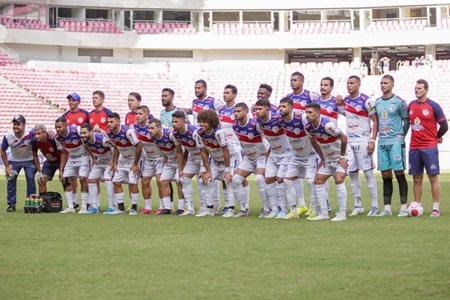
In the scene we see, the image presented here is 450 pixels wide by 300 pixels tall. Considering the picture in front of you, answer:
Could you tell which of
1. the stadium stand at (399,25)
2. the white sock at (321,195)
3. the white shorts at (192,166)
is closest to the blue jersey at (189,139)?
the white shorts at (192,166)

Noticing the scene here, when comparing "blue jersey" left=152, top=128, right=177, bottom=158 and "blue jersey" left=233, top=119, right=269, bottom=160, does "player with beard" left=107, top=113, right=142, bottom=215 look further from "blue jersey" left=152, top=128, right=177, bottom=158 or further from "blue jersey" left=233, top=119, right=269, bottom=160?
"blue jersey" left=233, top=119, right=269, bottom=160

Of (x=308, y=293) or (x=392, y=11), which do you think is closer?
(x=308, y=293)

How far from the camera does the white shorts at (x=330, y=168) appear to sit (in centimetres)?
1655

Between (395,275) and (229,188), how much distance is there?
8.22 metres

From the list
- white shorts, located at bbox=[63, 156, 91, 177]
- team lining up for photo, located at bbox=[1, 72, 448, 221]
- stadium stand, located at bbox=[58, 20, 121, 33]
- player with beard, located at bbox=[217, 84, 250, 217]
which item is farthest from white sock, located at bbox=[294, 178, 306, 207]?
stadium stand, located at bbox=[58, 20, 121, 33]

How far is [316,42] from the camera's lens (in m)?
64.7

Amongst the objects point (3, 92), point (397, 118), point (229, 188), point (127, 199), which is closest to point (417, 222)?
point (397, 118)

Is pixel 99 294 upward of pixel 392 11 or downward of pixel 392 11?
downward

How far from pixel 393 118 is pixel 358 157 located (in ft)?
3.23

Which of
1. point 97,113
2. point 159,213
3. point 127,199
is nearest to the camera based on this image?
point 159,213

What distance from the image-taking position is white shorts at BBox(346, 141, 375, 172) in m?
17.6

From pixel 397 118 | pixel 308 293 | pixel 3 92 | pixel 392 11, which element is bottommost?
pixel 308 293

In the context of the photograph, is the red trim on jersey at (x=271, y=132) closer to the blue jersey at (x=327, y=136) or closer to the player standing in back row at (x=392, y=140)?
the blue jersey at (x=327, y=136)

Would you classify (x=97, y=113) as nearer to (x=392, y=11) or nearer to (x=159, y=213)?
(x=159, y=213)
